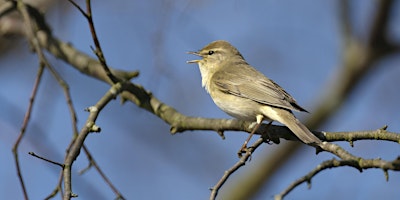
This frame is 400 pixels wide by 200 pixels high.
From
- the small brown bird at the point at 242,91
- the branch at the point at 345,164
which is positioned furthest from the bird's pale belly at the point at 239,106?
the branch at the point at 345,164

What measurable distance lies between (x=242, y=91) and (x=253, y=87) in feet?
0.33

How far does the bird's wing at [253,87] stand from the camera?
4.36 meters

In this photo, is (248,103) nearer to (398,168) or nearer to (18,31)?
(398,168)

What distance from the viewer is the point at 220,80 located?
4.96 meters

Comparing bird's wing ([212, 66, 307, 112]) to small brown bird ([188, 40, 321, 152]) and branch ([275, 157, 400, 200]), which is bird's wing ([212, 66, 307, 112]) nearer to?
small brown bird ([188, 40, 321, 152])

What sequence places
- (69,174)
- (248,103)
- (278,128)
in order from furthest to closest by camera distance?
(248,103)
(278,128)
(69,174)

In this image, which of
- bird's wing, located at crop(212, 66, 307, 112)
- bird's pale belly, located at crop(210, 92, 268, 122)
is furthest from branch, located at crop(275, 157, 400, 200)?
bird's pale belly, located at crop(210, 92, 268, 122)

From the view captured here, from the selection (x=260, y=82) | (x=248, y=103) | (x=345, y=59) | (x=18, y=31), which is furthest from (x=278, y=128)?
(x=345, y=59)

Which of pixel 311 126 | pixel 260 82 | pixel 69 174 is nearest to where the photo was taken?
pixel 69 174

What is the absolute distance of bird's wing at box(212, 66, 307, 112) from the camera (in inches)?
172

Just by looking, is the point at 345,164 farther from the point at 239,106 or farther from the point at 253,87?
the point at 253,87

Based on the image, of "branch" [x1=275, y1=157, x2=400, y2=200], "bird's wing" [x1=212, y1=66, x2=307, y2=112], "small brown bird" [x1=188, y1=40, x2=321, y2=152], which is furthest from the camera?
"bird's wing" [x1=212, y1=66, x2=307, y2=112]

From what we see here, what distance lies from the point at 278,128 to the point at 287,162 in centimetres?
373

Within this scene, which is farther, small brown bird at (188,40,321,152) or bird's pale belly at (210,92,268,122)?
bird's pale belly at (210,92,268,122)
